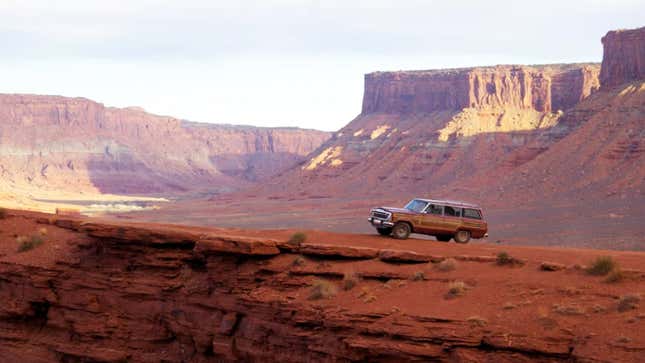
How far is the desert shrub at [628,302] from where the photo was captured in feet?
43.4

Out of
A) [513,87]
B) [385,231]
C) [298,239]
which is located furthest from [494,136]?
[298,239]

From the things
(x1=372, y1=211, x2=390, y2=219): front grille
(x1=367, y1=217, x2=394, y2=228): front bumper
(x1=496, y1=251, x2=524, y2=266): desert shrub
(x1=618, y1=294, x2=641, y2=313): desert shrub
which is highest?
(x1=372, y1=211, x2=390, y2=219): front grille

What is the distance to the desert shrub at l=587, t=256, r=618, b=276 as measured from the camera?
15.0m

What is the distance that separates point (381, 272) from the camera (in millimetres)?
16906

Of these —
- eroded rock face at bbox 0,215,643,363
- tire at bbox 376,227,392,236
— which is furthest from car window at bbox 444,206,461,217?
eroded rock face at bbox 0,215,643,363

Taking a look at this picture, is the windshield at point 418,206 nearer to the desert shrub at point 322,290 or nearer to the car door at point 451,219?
the car door at point 451,219

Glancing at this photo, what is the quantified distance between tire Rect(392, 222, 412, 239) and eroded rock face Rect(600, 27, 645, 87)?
208ft

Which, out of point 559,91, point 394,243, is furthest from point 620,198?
point 559,91

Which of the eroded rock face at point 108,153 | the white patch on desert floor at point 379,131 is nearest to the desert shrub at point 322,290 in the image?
the white patch on desert floor at point 379,131

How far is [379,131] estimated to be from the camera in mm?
125062

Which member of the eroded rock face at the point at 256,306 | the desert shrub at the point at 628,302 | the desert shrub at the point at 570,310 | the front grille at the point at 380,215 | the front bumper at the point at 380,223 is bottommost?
the eroded rock face at the point at 256,306

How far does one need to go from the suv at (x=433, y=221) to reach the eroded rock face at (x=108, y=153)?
5003 inches

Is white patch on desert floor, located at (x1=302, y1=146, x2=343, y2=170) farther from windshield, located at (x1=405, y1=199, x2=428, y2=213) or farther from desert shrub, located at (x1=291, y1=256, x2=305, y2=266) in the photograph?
desert shrub, located at (x1=291, y1=256, x2=305, y2=266)

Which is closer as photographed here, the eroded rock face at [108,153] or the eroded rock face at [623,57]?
the eroded rock face at [623,57]
